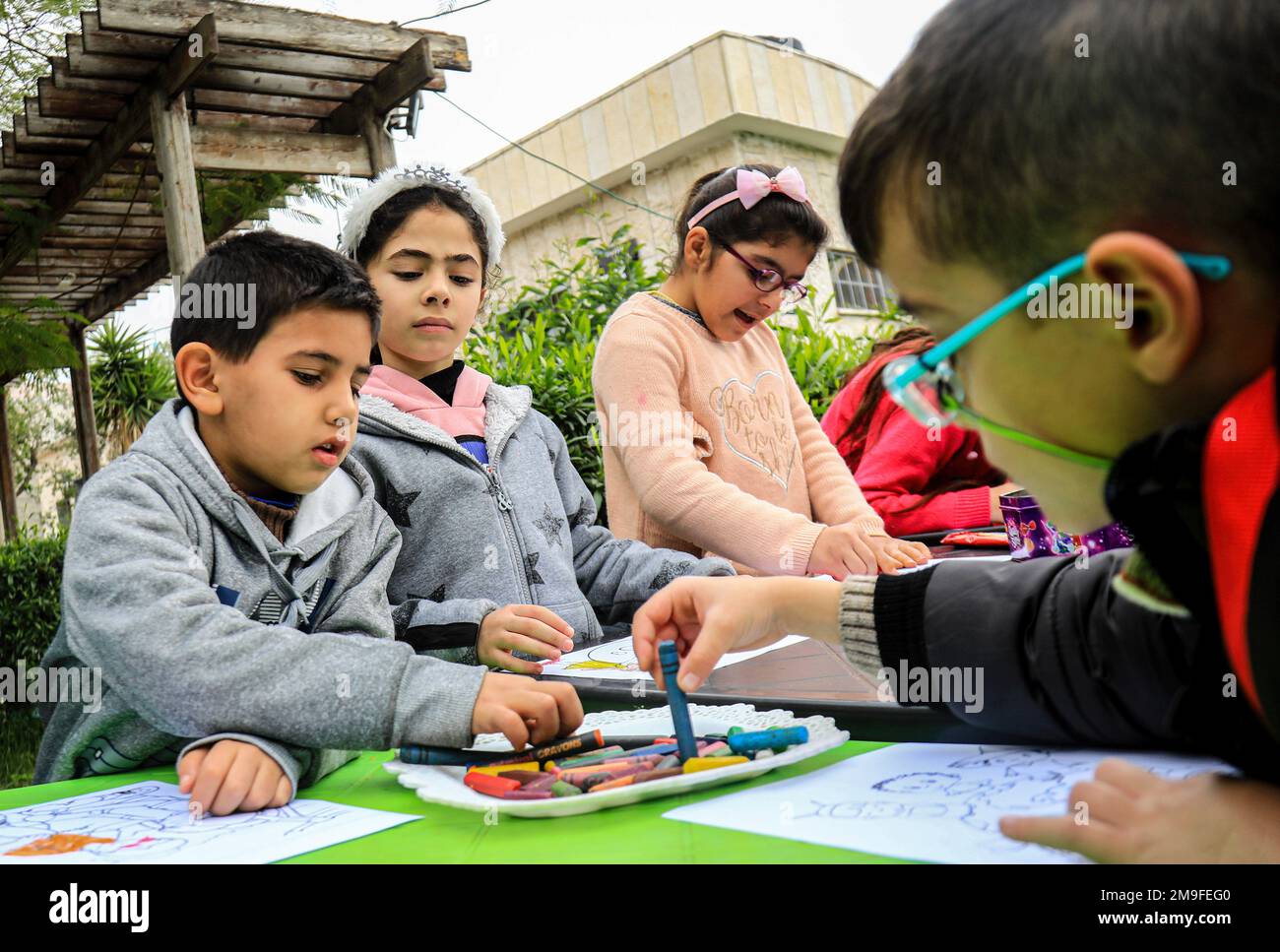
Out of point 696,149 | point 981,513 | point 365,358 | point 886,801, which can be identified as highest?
point 696,149

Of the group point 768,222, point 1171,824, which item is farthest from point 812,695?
point 768,222

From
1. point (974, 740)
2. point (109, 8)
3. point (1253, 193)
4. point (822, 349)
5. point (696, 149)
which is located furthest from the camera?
point (696, 149)

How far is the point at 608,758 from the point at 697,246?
1.79 m

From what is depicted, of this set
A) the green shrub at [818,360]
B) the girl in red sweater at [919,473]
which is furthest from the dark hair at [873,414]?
the green shrub at [818,360]

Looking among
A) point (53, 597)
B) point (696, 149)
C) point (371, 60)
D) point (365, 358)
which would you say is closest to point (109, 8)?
point (371, 60)

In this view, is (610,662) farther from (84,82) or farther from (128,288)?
(128,288)

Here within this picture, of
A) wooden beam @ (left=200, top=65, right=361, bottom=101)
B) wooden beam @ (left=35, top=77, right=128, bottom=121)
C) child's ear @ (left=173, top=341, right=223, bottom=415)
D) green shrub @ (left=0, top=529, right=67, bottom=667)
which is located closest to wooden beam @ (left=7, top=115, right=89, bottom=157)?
wooden beam @ (left=35, top=77, right=128, bottom=121)

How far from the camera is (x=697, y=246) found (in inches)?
99.0

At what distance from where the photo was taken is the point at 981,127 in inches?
25.3

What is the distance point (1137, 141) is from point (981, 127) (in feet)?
0.31

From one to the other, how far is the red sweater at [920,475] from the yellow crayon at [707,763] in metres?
1.98

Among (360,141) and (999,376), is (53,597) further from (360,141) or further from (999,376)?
(999,376)

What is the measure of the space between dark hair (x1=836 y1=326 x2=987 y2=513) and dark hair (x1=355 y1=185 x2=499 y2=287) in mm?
1301

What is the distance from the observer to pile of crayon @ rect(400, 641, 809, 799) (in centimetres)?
83
